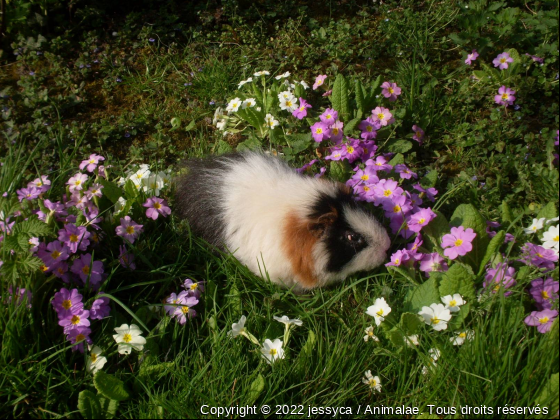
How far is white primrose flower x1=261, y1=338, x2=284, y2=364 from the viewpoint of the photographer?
2680 mm

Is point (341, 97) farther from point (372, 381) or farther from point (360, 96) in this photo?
point (372, 381)

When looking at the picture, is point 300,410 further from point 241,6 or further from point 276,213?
point 241,6

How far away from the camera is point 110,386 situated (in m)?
2.54

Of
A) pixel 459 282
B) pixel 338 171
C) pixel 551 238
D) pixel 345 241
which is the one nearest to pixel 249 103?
pixel 338 171

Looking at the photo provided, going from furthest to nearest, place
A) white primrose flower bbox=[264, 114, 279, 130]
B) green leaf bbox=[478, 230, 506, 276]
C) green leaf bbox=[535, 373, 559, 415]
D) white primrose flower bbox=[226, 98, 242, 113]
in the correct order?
1. white primrose flower bbox=[226, 98, 242, 113]
2. white primrose flower bbox=[264, 114, 279, 130]
3. green leaf bbox=[478, 230, 506, 276]
4. green leaf bbox=[535, 373, 559, 415]

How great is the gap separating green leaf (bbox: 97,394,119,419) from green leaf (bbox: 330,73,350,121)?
109 inches

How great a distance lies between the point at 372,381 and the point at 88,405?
5.01 ft

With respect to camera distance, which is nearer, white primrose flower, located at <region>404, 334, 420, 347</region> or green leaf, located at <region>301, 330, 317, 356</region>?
white primrose flower, located at <region>404, 334, 420, 347</region>

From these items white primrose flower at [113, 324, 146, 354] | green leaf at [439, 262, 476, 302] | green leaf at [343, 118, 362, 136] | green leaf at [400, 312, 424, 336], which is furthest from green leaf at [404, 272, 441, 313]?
white primrose flower at [113, 324, 146, 354]

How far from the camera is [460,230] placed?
2.91 m

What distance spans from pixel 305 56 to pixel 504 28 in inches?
74.3

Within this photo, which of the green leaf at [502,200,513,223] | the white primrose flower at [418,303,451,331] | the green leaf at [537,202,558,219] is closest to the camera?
the white primrose flower at [418,303,451,331]

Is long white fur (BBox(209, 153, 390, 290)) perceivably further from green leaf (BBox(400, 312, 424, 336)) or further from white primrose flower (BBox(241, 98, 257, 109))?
white primrose flower (BBox(241, 98, 257, 109))

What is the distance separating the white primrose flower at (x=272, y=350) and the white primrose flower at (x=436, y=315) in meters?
0.81
